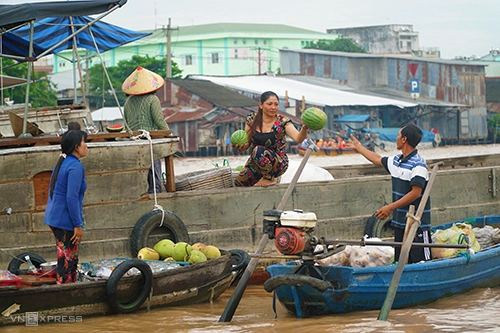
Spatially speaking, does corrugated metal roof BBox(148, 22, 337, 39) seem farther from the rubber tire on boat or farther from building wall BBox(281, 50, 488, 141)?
the rubber tire on boat

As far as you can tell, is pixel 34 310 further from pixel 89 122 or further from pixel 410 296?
pixel 89 122

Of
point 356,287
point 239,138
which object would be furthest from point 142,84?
point 356,287

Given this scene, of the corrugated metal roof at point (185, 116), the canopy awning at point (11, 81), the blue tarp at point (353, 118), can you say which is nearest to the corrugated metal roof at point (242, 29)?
the blue tarp at point (353, 118)

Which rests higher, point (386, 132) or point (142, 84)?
point (142, 84)

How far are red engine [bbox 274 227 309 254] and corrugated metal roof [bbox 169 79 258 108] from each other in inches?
1156

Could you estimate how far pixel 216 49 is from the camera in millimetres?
80562

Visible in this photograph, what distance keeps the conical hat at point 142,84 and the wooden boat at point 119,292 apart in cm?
251

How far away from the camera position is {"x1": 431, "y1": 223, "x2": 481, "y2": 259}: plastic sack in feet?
25.8

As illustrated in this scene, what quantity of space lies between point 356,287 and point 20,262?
10.7 ft

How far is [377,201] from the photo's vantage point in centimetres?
985

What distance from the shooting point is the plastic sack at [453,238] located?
25.8 ft

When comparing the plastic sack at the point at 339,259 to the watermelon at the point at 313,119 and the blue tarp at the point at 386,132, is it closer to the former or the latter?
the watermelon at the point at 313,119

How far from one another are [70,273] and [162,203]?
6.06ft

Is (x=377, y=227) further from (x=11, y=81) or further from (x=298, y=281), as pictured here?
(x=11, y=81)
